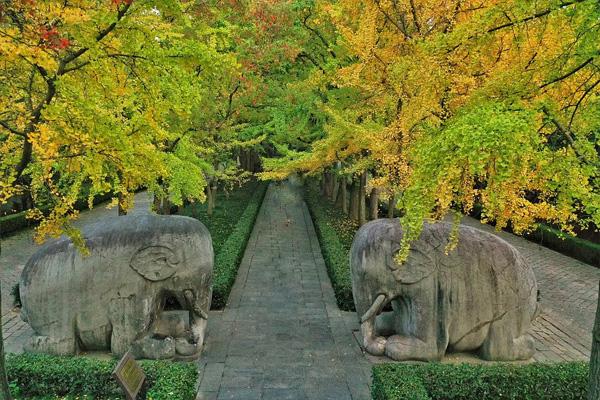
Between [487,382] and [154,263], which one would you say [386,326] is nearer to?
[487,382]

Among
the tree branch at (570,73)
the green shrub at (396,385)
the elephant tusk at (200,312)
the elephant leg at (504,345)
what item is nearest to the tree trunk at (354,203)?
the elephant leg at (504,345)

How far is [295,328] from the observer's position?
8.14 metres

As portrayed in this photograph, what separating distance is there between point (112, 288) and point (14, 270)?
24.8 feet

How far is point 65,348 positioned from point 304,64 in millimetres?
12121

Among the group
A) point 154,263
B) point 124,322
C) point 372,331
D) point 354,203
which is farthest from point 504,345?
point 354,203

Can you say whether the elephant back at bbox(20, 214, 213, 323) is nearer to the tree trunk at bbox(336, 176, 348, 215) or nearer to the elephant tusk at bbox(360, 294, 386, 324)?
the elephant tusk at bbox(360, 294, 386, 324)

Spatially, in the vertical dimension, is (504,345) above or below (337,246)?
below

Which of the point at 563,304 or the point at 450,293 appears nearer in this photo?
the point at 450,293

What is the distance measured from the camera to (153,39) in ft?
17.0

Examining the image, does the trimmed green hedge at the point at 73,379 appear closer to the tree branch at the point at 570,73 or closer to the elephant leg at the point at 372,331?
the elephant leg at the point at 372,331

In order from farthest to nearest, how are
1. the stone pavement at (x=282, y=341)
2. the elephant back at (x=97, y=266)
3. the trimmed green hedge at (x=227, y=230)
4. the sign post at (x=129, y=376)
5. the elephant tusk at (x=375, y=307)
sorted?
the trimmed green hedge at (x=227, y=230) → the elephant tusk at (x=375, y=307) → the elephant back at (x=97, y=266) → the stone pavement at (x=282, y=341) → the sign post at (x=129, y=376)

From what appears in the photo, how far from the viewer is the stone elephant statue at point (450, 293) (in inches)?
267

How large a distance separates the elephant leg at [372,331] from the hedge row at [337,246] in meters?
1.88

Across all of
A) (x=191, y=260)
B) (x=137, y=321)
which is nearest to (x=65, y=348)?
(x=137, y=321)
